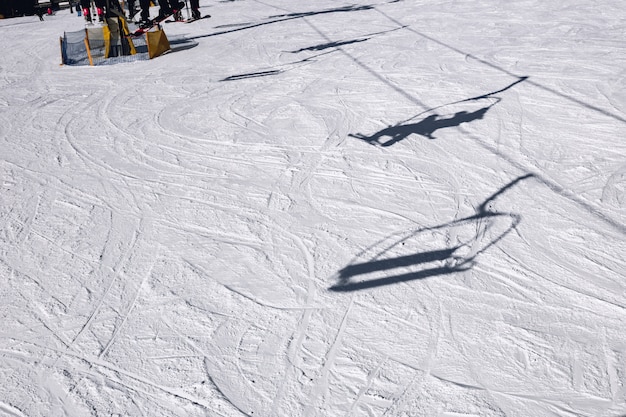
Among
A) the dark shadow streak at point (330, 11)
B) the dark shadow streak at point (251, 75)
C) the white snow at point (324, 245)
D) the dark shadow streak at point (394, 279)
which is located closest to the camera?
the white snow at point (324, 245)

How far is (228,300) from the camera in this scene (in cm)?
436

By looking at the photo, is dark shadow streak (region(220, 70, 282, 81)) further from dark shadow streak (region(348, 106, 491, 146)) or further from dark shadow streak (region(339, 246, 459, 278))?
dark shadow streak (region(339, 246, 459, 278))

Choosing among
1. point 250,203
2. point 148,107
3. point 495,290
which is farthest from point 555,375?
point 148,107

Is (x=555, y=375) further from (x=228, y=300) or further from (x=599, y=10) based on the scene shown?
(x=599, y=10)

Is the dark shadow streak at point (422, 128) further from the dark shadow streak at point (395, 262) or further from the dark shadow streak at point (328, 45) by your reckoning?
the dark shadow streak at point (328, 45)

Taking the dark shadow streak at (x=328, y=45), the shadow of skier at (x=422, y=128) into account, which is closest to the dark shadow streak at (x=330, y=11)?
the dark shadow streak at (x=328, y=45)

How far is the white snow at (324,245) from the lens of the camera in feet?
11.6

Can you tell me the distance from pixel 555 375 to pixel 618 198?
2676 millimetres

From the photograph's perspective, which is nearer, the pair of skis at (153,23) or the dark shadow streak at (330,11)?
the pair of skis at (153,23)

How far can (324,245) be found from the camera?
5.01 metres

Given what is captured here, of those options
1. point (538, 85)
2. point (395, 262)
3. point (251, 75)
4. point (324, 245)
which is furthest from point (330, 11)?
point (395, 262)

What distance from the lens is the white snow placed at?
353cm

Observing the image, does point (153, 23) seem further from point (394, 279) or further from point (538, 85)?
point (394, 279)

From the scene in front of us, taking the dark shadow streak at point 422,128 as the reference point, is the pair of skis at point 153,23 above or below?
above
